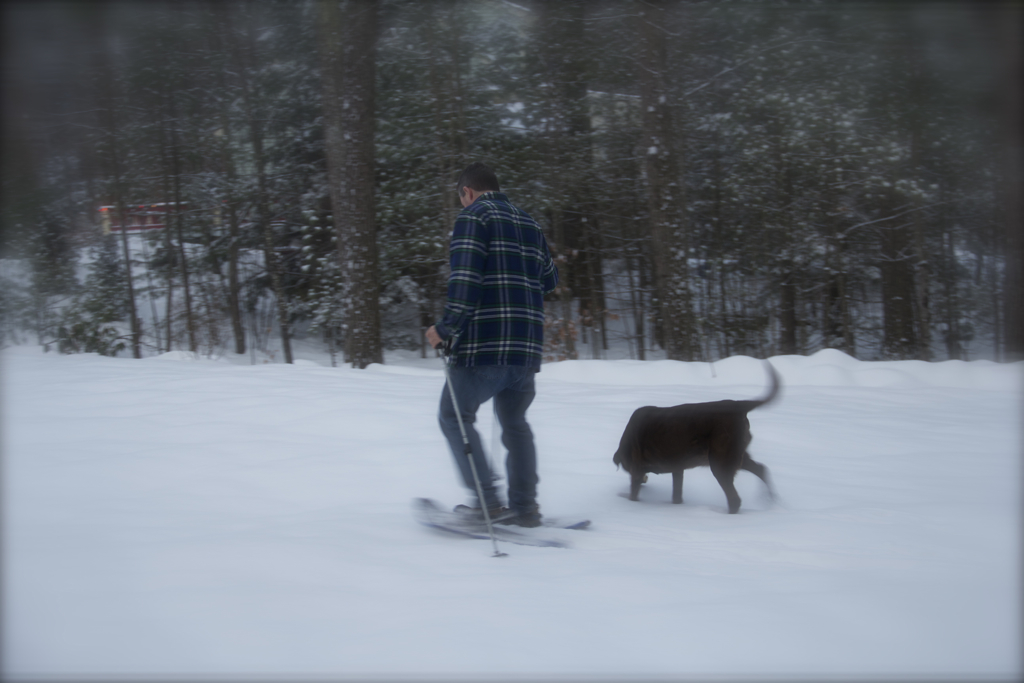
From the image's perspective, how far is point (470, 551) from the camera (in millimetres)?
2744

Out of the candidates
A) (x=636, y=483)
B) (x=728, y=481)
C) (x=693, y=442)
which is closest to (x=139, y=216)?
(x=636, y=483)

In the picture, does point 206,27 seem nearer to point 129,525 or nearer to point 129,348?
point 129,348

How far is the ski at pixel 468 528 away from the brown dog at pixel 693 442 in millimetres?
813

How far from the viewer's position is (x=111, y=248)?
1263cm

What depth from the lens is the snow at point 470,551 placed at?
174 cm

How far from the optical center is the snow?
1736 millimetres

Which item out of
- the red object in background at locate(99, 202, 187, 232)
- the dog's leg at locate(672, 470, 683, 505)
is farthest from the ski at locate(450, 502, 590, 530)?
the red object in background at locate(99, 202, 187, 232)

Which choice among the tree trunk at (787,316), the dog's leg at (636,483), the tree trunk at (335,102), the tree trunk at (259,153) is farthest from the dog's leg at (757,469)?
the tree trunk at (259,153)

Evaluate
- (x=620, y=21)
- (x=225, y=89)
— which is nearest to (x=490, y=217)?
(x=620, y=21)

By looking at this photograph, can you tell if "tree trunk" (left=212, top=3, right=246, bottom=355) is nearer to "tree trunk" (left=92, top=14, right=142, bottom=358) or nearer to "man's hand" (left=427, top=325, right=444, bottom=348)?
"tree trunk" (left=92, top=14, right=142, bottom=358)

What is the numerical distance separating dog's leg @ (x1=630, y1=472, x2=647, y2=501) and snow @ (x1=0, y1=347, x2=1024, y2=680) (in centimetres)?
5

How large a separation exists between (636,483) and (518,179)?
865cm

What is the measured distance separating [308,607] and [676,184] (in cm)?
773

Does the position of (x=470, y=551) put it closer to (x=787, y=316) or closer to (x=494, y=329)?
(x=494, y=329)
